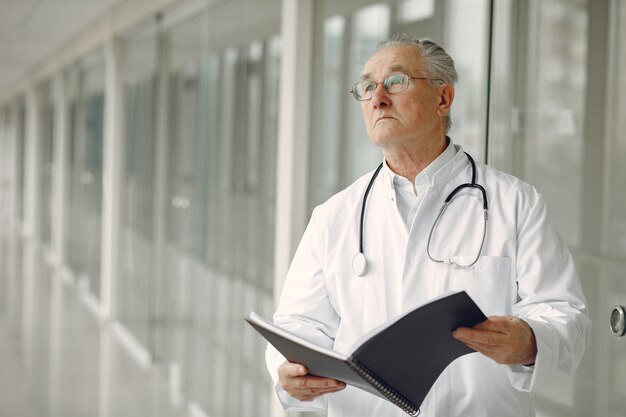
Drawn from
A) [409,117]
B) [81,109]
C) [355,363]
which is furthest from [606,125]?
[81,109]

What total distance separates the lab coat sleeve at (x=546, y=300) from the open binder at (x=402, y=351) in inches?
6.3

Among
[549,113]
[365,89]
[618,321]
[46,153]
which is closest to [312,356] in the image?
[365,89]

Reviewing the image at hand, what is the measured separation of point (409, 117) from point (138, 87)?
5.43m

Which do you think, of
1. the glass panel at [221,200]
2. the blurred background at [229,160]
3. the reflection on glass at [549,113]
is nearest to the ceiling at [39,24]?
the blurred background at [229,160]

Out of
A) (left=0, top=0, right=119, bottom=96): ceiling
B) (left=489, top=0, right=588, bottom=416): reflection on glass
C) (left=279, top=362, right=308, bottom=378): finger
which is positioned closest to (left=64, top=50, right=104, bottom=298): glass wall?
(left=0, top=0, right=119, bottom=96): ceiling

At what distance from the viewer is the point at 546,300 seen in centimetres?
177

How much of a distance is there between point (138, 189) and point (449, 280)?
5417 millimetres

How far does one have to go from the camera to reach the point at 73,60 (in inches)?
385

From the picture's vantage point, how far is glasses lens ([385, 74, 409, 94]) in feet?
6.44

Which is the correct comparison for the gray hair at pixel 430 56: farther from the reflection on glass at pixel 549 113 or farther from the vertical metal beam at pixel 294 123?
the vertical metal beam at pixel 294 123

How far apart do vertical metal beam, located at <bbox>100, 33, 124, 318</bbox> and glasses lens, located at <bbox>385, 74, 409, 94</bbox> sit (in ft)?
19.4

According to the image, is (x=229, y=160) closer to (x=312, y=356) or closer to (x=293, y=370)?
(x=293, y=370)

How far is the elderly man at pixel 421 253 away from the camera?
1830 mm

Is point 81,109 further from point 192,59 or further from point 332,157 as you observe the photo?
point 332,157
